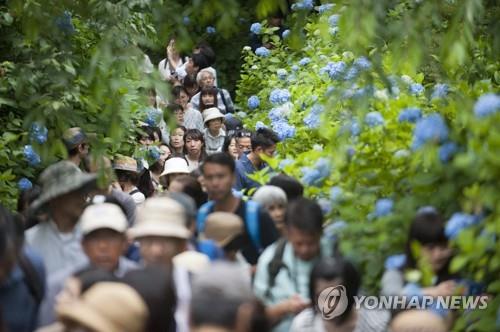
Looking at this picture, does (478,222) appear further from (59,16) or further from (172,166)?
(172,166)

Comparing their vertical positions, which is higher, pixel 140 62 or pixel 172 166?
pixel 172 166

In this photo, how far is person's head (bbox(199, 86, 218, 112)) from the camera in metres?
17.2

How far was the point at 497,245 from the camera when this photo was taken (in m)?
5.96

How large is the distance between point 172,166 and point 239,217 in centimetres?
382

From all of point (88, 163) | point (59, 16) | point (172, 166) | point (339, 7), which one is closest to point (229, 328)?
point (339, 7)

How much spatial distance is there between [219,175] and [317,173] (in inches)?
24.9

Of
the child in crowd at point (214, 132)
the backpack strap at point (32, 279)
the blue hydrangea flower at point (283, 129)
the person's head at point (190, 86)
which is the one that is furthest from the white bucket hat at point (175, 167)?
the person's head at point (190, 86)

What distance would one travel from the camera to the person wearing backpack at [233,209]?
25.3 ft

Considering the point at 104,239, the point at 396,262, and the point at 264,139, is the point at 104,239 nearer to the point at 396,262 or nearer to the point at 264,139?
the point at 396,262

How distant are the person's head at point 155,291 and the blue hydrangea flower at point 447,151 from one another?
4.92 ft

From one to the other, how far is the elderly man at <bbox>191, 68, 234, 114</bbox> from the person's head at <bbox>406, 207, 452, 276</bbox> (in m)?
11.0

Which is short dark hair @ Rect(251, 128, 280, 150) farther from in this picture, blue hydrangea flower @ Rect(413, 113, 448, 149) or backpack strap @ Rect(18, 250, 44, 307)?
backpack strap @ Rect(18, 250, 44, 307)

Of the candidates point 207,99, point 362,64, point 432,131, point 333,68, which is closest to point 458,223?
point 432,131

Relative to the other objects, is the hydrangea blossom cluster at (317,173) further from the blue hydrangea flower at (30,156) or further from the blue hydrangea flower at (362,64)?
the blue hydrangea flower at (30,156)
